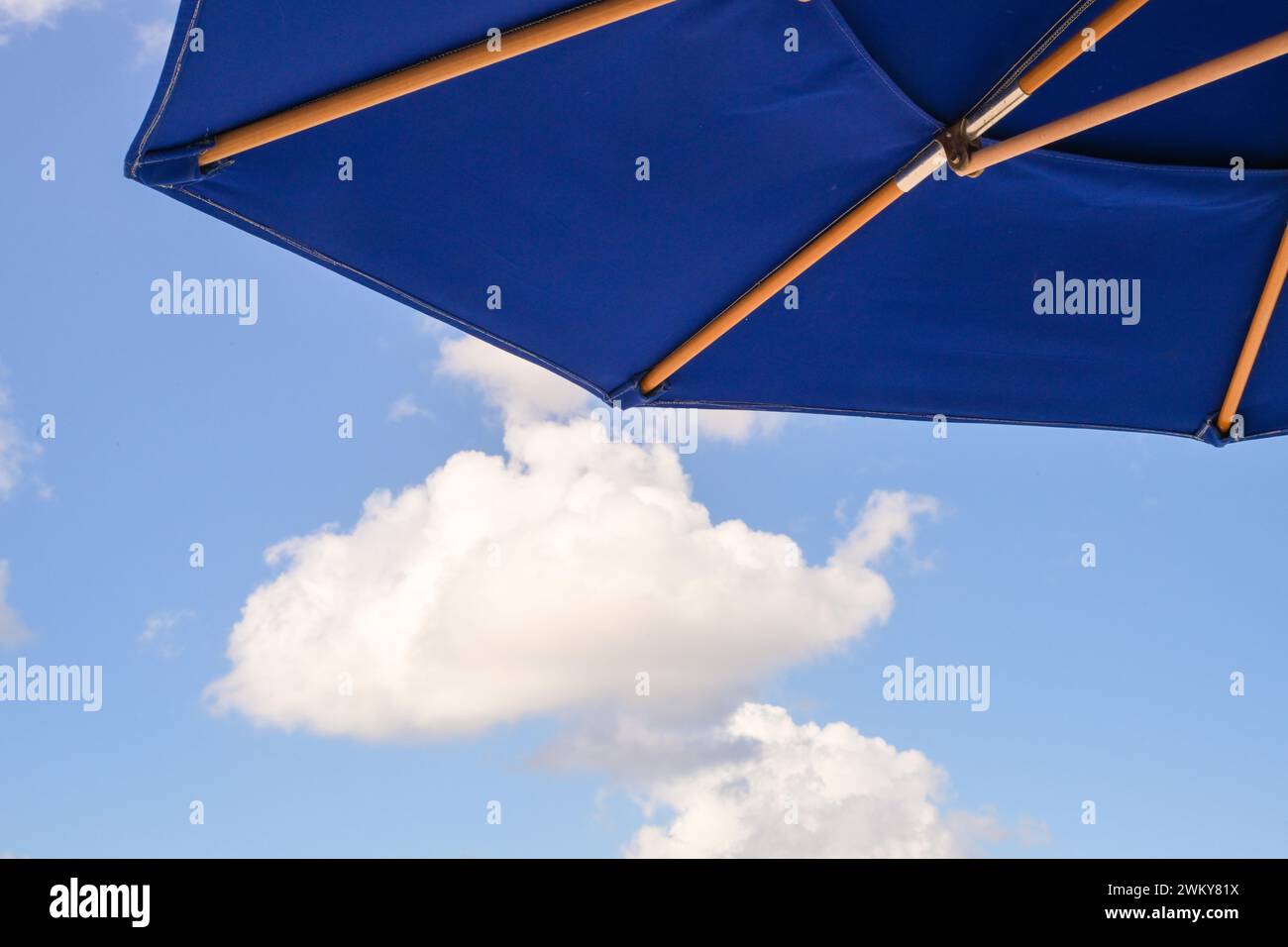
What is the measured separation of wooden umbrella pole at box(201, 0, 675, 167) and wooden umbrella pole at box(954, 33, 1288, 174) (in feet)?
4.41

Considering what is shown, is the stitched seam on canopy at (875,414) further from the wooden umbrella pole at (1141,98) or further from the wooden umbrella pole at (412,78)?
the wooden umbrella pole at (412,78)

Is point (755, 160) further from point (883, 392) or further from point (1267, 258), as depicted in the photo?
point (1267, 258)

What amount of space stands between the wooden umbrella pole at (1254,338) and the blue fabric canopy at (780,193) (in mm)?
65

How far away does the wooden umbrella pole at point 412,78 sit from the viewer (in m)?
3.79

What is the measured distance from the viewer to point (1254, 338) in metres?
5.17

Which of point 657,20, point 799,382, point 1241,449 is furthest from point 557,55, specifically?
point 1241,449

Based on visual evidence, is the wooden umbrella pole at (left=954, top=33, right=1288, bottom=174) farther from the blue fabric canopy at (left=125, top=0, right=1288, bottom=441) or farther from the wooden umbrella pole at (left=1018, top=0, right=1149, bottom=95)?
the blue fabric canopy at (left=125, top=0, right=1288, bottom=441)

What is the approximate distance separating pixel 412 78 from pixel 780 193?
1.65 metres

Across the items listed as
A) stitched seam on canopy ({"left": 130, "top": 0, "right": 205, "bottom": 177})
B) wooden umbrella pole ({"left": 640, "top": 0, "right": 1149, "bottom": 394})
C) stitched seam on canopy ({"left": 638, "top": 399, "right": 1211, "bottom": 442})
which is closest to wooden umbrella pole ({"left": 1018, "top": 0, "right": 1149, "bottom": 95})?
wooden umbrella pole ({"left": 640, "top": 0, "right": 1149, "bottom": 394})

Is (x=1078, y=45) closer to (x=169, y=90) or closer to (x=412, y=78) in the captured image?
(x=412, y=78)

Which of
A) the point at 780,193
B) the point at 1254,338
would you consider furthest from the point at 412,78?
the point at 1254,338

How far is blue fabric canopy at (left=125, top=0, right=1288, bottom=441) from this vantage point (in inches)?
160

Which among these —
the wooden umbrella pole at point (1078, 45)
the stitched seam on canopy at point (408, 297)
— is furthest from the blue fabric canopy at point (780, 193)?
the wooden umbrella pole at point (1078, 45)
